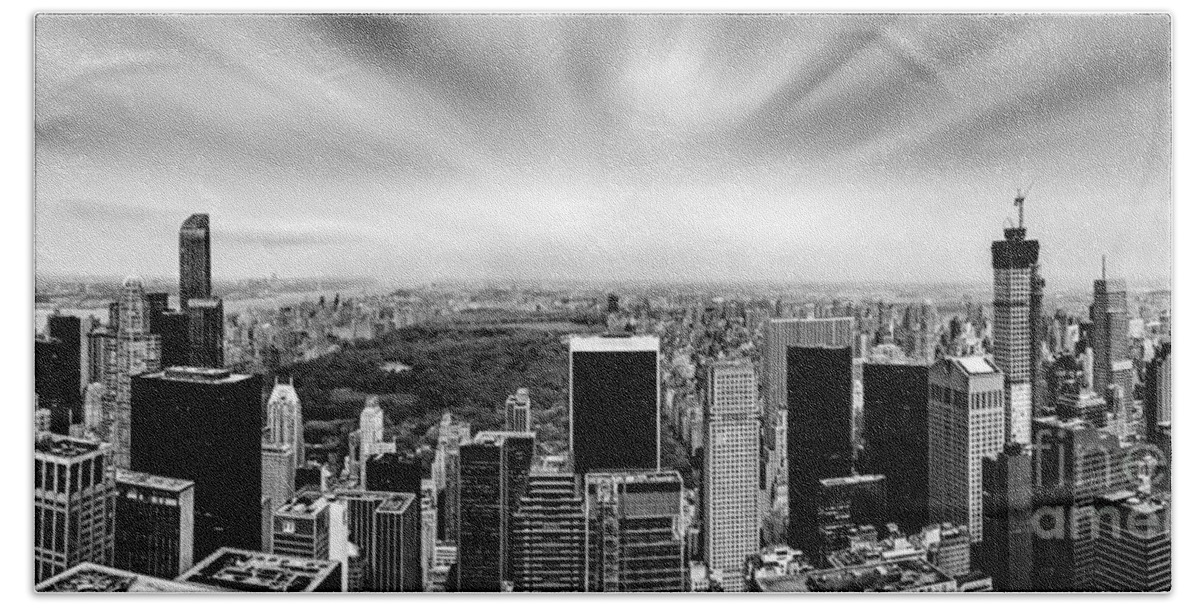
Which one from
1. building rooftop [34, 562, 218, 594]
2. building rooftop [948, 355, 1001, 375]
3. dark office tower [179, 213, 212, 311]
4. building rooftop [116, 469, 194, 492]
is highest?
dark office tower [179, 213, 212, 311]

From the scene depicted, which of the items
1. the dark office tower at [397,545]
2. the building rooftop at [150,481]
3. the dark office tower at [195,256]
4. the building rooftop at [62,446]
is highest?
the dark office tower at [195,256]

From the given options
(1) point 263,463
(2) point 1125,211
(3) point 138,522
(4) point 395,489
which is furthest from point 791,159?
(3) point 138,522

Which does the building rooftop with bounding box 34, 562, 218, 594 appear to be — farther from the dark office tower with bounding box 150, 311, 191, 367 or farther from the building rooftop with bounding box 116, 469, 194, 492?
the dark office tower with bounding box 150, 311, 191, 367

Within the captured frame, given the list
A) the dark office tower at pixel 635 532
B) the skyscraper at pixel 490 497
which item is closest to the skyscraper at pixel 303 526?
the skyscraper at pixel 490 497

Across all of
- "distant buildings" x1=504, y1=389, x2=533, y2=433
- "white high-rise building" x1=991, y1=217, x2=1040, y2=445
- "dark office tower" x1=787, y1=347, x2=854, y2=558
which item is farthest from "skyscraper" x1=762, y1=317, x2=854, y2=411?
"distant buildings" x1=504, y1=389, x2=533, y2=433

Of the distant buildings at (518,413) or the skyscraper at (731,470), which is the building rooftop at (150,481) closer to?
the distant buildings at (518,413)

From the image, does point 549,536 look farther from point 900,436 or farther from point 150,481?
point 150,481

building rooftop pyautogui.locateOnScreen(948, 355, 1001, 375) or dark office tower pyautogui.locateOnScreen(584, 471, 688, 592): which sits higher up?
building rooftop pyautogui.locateOnScreen(948, 355, 1001, 375)
